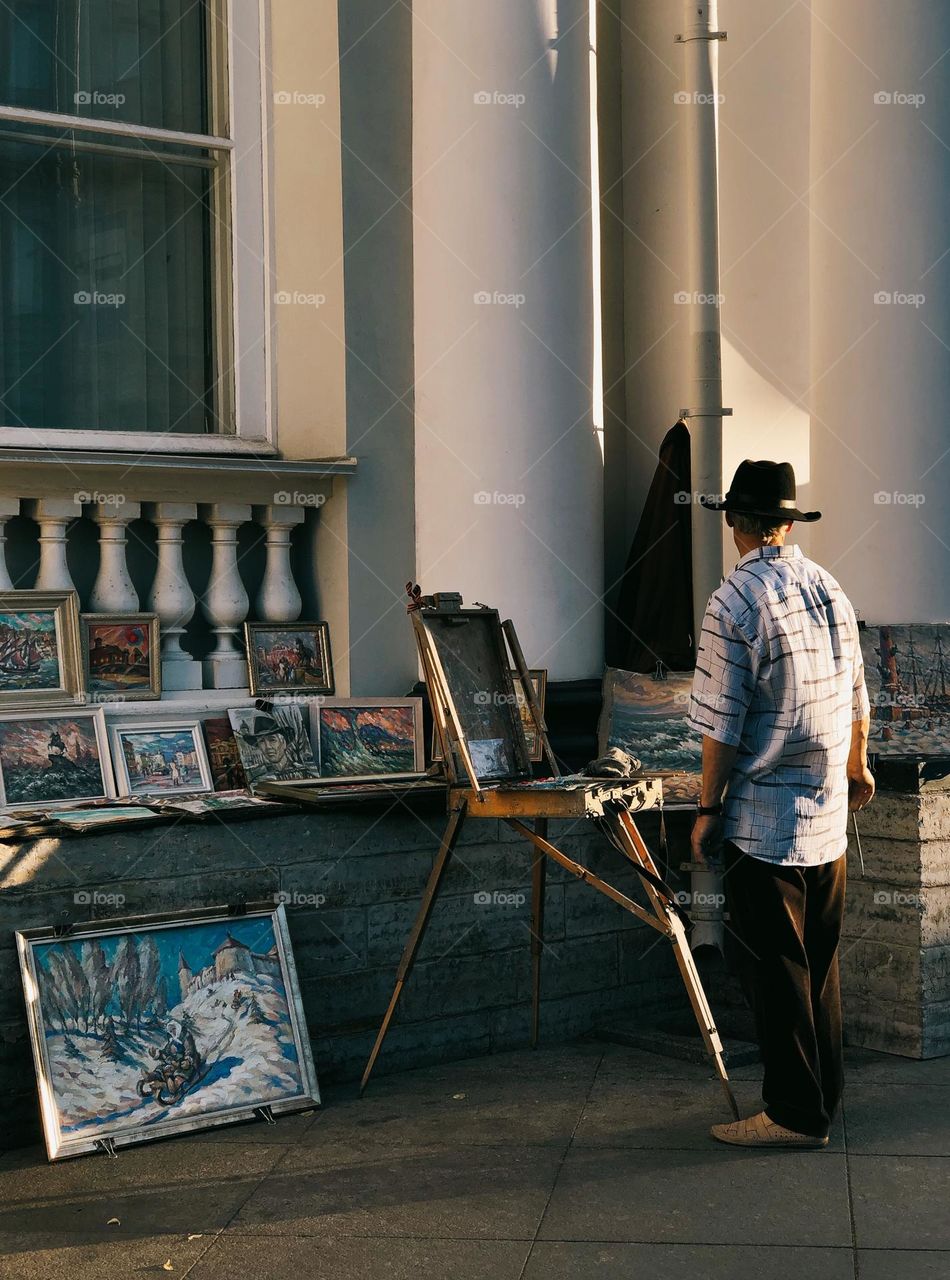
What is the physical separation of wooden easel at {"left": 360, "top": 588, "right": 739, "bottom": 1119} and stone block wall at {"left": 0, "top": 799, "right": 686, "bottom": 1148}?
207 millimetres

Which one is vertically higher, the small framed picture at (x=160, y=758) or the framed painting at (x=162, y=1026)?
the small framed picture at (x=160, y=758)

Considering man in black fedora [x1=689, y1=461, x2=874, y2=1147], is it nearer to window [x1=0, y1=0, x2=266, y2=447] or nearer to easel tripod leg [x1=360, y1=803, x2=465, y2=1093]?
easel tripod leg [x1=360, y1=803, x2=465, y2=1093]

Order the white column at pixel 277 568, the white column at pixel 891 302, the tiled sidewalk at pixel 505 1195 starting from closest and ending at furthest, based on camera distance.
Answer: the tiled sidewalk at pixel 505 1195, the white column at pixel 277 568, the white column at pixel 891 302

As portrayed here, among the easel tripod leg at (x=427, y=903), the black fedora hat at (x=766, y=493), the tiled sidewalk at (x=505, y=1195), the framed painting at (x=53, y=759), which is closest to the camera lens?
the tiled sidewalk at (x=505, y=1195)

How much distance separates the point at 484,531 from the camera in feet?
20.1

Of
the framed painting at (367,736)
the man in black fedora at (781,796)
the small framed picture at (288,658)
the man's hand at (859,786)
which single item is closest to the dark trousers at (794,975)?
the man in black fedora at (781,796)

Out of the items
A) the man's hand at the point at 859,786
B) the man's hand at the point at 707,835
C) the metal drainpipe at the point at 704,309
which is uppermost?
the metal drainpipe at the point at 704,309

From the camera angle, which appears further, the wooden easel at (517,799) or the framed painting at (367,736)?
the framed painting at (367,736)

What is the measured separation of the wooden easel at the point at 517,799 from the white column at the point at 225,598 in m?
0.95

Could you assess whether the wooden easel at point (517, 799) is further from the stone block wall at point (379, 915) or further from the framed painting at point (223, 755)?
the framed painting at point (223, 755)

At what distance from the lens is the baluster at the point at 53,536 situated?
554 centimetres

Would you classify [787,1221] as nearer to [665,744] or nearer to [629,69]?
[665,744]

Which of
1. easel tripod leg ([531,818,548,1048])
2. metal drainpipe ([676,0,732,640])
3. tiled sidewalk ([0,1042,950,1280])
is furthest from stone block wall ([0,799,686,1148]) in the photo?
metal drainpipe ([676,0,732,640])

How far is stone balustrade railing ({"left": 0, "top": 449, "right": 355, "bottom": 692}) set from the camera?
5543 millimetres
